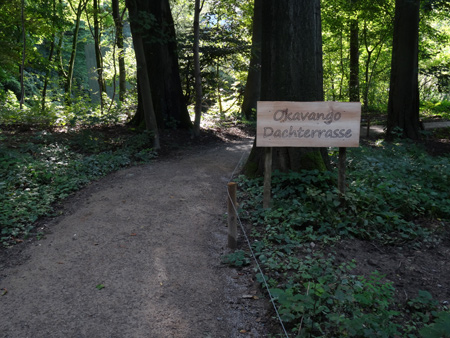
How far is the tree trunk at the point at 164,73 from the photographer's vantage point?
37.6 feet

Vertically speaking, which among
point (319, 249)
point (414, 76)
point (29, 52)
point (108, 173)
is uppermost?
point (29, 52)

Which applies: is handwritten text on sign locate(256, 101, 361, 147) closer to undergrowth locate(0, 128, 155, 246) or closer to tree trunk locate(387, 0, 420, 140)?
undergrowth locate(0, 128, 155, 246)

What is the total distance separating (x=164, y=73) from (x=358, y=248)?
29.9 ft

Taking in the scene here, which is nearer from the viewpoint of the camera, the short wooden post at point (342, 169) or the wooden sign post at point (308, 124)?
the wooden sign post at point (308, 124)

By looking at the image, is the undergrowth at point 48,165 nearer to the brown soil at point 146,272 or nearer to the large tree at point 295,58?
the brown soil at point 146,272

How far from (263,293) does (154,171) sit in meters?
5.11

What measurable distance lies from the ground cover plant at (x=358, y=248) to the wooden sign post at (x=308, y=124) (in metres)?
0.81

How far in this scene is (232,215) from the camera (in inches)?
181

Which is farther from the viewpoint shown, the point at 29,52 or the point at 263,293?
the point at 29,52

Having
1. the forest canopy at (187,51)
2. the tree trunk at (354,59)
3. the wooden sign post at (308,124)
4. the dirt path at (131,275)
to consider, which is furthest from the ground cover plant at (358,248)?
the tree trunk at (354,59)

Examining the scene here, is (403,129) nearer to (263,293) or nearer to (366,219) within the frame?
(366,219)

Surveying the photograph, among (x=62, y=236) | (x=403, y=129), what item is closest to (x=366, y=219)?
(x=62, y=236)

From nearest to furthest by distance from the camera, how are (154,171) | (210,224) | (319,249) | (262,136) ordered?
(319,249) → (262,136) → (210,224) → (154,171)

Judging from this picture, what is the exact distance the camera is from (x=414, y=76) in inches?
452
